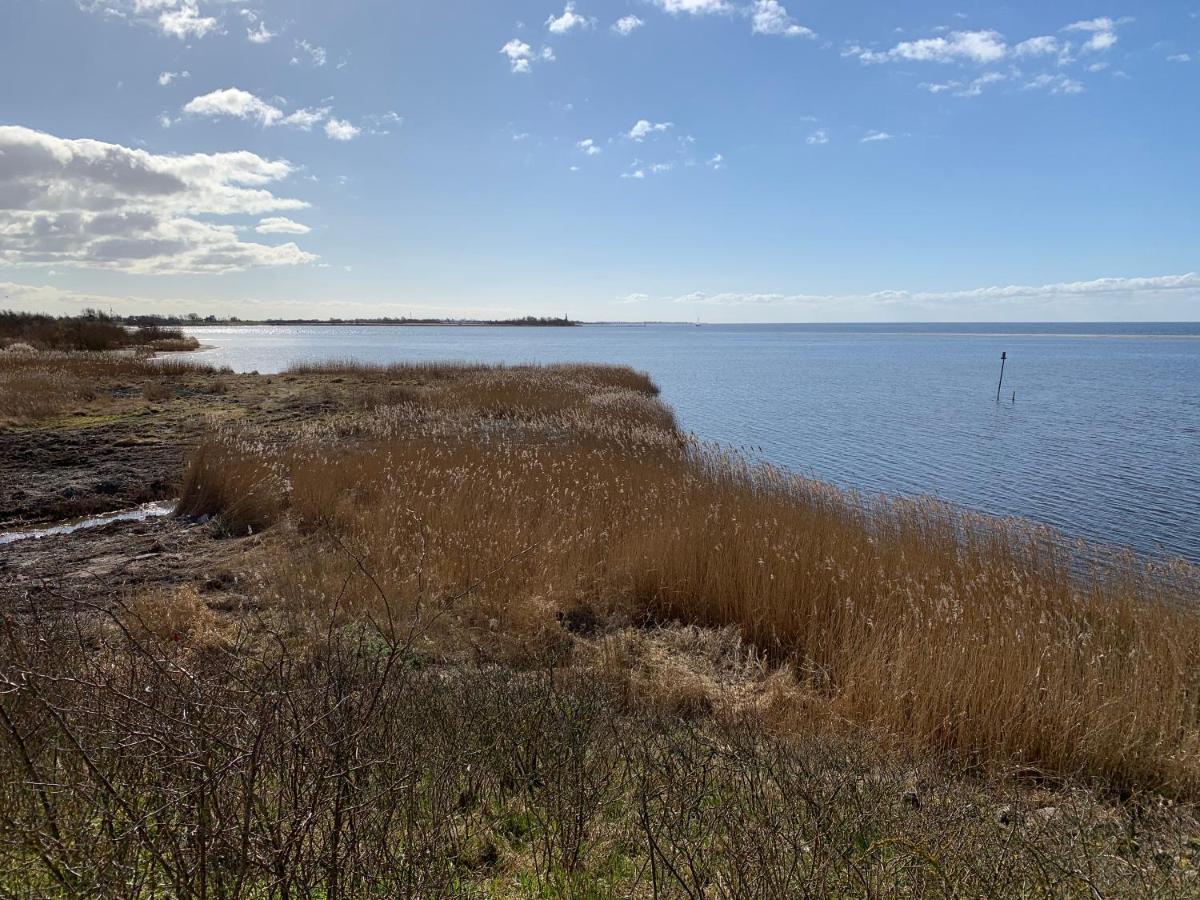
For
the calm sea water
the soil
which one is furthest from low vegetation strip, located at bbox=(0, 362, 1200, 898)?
the calm sea water

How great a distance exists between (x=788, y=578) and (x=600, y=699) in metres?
3.21

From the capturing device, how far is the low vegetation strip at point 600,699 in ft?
8.37

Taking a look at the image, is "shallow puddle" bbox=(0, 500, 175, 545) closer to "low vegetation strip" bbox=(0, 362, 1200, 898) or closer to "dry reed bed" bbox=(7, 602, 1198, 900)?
"low vegetation strip" bbox=(0, 362, 1200, 898)

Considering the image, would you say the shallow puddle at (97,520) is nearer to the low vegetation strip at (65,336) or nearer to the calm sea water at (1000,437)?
the calm sea water at (1000,437)

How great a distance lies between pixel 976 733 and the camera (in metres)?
5.18

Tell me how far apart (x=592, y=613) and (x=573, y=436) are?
27.7 feet

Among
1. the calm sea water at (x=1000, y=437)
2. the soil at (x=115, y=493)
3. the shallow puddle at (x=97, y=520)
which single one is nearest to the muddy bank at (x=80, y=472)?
the soil at (x=115, y=493)

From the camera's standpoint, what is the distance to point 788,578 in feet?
24.6

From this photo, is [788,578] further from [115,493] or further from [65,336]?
[65,336]

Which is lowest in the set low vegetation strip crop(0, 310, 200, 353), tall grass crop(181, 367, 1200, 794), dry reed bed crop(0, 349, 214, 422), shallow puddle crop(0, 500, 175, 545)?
shallow puddle crop(0, 500, 175, 545)

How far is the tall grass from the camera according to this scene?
521 cm

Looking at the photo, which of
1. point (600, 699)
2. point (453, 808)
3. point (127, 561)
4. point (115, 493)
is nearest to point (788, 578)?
point (600, 699)

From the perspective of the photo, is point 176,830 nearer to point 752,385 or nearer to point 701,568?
point 701,568

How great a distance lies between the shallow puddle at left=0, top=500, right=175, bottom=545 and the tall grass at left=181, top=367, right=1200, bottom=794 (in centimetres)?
91
